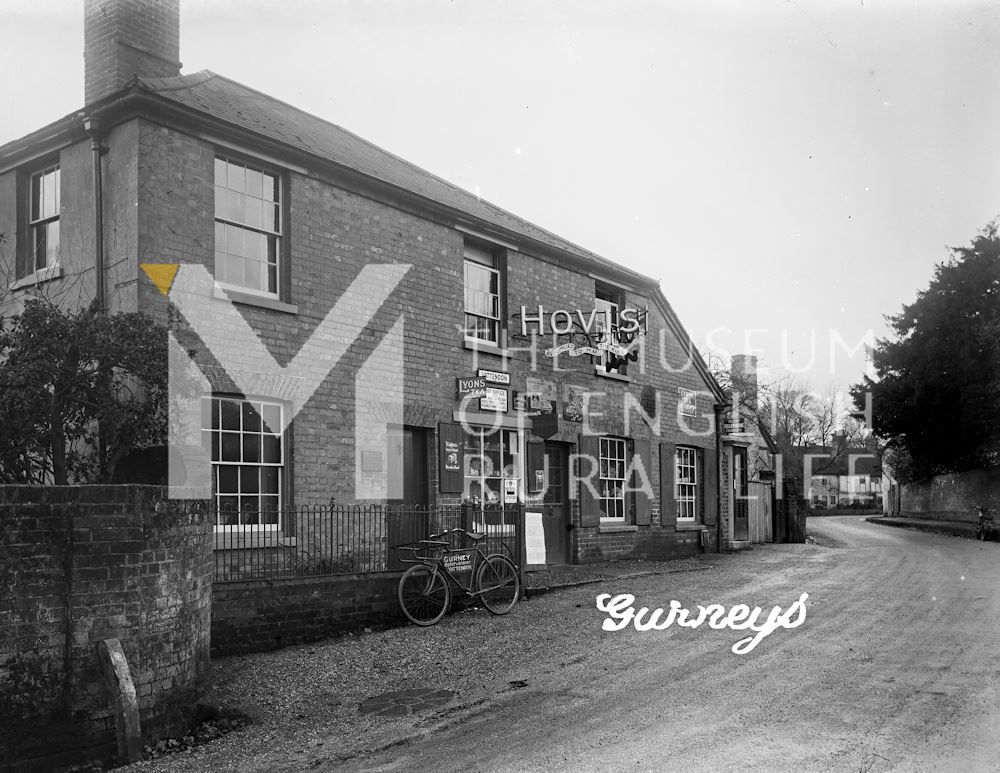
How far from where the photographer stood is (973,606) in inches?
456

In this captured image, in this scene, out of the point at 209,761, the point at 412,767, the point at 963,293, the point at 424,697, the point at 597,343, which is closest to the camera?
the point at 412,767

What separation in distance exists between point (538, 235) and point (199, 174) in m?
8.21

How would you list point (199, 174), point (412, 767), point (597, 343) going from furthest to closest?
point (597, 343) < point (199, 174) < point (412, 767)

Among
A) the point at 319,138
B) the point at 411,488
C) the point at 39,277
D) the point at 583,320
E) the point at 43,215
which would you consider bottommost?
the point at 411,488

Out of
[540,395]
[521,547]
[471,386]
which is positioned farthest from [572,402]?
[521,547]

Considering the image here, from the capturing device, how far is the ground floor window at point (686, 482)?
2064 centimetres

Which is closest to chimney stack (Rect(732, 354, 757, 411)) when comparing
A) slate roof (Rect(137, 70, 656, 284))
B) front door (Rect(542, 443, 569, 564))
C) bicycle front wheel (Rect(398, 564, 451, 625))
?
slate roof (Rect(137, 70, 656, 284))

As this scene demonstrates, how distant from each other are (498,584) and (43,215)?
736 centimetres

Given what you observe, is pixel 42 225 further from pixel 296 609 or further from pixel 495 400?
pixel 495 400

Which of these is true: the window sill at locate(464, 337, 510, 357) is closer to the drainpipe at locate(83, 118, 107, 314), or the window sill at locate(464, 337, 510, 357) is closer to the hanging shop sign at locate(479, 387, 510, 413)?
the hanging shop sign at locate(479, 387, 510, 413)

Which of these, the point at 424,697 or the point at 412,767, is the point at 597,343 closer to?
the point at 424,697

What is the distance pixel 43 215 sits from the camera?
38.3ft

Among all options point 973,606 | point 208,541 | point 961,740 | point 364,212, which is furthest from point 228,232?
point 973,606

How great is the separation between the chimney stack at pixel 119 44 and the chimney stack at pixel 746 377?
71.1ft
